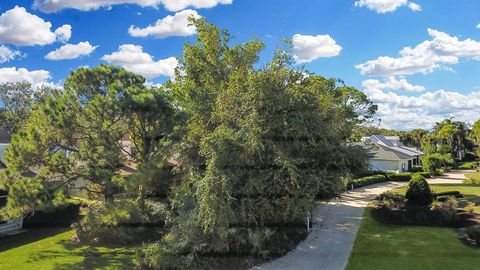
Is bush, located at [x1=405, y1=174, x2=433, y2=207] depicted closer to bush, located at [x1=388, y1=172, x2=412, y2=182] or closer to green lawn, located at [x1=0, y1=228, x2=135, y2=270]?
green lawn, located at [x1=0, y1=228, x2=135, y2=270]

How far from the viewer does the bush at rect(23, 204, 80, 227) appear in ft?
68.5

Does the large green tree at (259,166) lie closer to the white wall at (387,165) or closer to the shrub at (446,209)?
the shrub at (446,209)

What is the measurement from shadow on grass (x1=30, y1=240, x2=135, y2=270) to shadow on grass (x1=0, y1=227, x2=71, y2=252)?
151cm

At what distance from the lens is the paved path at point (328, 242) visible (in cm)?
1426

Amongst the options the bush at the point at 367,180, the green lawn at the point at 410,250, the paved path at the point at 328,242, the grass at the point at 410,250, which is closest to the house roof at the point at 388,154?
the bush at the point at 367,180

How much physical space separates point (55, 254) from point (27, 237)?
3708 mm

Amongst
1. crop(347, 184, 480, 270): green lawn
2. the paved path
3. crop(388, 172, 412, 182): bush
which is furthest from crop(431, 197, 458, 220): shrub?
crop(388, 172, 412, 182): bush

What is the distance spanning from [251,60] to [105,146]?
7777mm

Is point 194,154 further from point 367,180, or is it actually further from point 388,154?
point 388,154

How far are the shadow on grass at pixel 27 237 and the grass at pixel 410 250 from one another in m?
13.6

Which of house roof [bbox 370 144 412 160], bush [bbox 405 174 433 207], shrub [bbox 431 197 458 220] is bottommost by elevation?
shrub [bbox 431 197 458 220]

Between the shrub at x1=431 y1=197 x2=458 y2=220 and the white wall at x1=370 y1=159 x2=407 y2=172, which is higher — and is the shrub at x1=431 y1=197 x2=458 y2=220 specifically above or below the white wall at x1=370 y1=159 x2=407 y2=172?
below

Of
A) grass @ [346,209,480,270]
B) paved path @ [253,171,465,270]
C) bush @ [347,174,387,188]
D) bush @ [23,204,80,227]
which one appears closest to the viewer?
grass @ [346,209,480,270]

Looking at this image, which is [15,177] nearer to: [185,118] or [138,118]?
[138,118]
